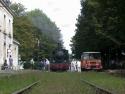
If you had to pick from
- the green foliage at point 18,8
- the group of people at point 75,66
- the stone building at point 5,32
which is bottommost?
the group of people at point 75,66

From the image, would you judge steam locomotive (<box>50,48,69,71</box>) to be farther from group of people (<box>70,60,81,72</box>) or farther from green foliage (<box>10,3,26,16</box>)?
green foliage (<box>10,3,26,16</box>)

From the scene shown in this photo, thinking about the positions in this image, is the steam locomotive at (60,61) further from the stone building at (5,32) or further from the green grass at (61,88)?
the green grass at (61,88)

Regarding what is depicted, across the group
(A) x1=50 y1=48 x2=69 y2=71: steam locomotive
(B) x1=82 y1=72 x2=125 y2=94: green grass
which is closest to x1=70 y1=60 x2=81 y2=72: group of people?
(A) x1=50 y1=48 x2=69 y2=71: steam locomotive

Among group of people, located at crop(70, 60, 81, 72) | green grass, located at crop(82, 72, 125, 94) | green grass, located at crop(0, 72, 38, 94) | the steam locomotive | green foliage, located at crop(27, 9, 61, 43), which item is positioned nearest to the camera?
green grass, located at crop(82, 72, 125, 94)

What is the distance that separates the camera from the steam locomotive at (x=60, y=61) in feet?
234

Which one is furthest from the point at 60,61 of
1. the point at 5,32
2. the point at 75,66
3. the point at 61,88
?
the point at 61,88

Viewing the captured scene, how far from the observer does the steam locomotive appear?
7131 centimetres

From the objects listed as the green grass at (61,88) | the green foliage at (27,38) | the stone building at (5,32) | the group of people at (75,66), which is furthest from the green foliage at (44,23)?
the green grass at (61,88)

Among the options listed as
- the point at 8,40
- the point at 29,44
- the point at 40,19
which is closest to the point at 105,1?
the point at 8,40

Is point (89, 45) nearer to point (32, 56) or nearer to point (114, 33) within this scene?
point (114, 33)

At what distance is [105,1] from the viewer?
156 feet

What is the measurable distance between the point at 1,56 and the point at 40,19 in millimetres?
107936

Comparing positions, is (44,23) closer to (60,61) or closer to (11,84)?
(60,61)

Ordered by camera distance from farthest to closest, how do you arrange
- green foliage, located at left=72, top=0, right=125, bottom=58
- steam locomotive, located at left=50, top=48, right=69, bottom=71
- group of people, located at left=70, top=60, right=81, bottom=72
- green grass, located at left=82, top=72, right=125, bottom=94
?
group of people, located at left=70, top=60, right=81, bottom=72 < steam locomotive, located at left=50, top=48, right=69, bottom=71 < green foliage, located at left=72, top=0, right=125, bottom=58 < green grass, located at left=82, top=72, right=125, bottom=94
